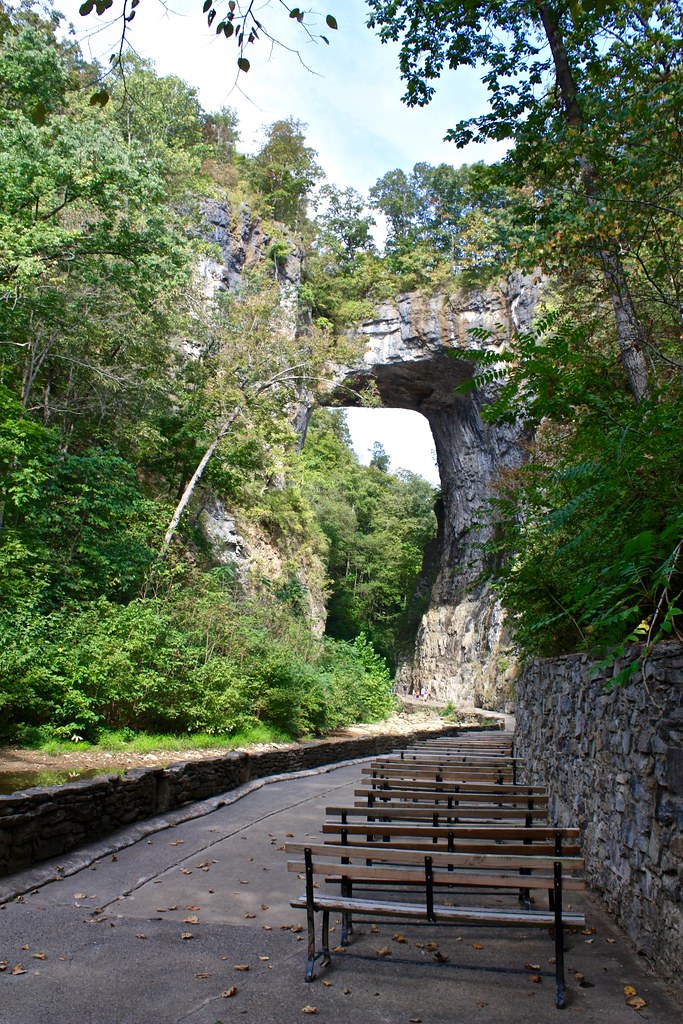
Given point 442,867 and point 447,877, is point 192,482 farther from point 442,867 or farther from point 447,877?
point 447,877

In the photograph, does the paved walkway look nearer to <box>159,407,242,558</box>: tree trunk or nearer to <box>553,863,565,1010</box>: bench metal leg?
<box>553,863,565,1010</box>: bench metal leg

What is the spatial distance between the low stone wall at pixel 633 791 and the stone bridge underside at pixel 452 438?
23955mm

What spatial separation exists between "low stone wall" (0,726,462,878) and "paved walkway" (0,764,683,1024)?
0.83 feet

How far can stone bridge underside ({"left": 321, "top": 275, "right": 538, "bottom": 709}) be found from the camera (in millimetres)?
32125

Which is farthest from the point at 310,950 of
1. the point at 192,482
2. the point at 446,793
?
the point at 192,482

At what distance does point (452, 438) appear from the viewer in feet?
123

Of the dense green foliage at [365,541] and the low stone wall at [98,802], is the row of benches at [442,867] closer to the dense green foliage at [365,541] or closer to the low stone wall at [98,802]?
the low stone wall at [98,802]

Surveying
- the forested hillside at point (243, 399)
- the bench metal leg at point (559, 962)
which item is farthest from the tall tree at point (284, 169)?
the bench metal leg at point (559, 962)

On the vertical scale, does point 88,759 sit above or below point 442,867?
below

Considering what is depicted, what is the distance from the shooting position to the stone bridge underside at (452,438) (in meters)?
32.1

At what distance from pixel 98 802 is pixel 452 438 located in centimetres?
3283

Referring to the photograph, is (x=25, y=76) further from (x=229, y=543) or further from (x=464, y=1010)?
(x=464, y=1010)

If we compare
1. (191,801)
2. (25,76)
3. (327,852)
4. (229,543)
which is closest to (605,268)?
(327,852)

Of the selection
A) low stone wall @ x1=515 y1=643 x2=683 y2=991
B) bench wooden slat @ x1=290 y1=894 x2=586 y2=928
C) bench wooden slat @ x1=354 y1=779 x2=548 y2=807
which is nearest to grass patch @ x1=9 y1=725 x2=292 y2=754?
bench wooden slat @ x1=354 y1=779 x2=548 y2=807
